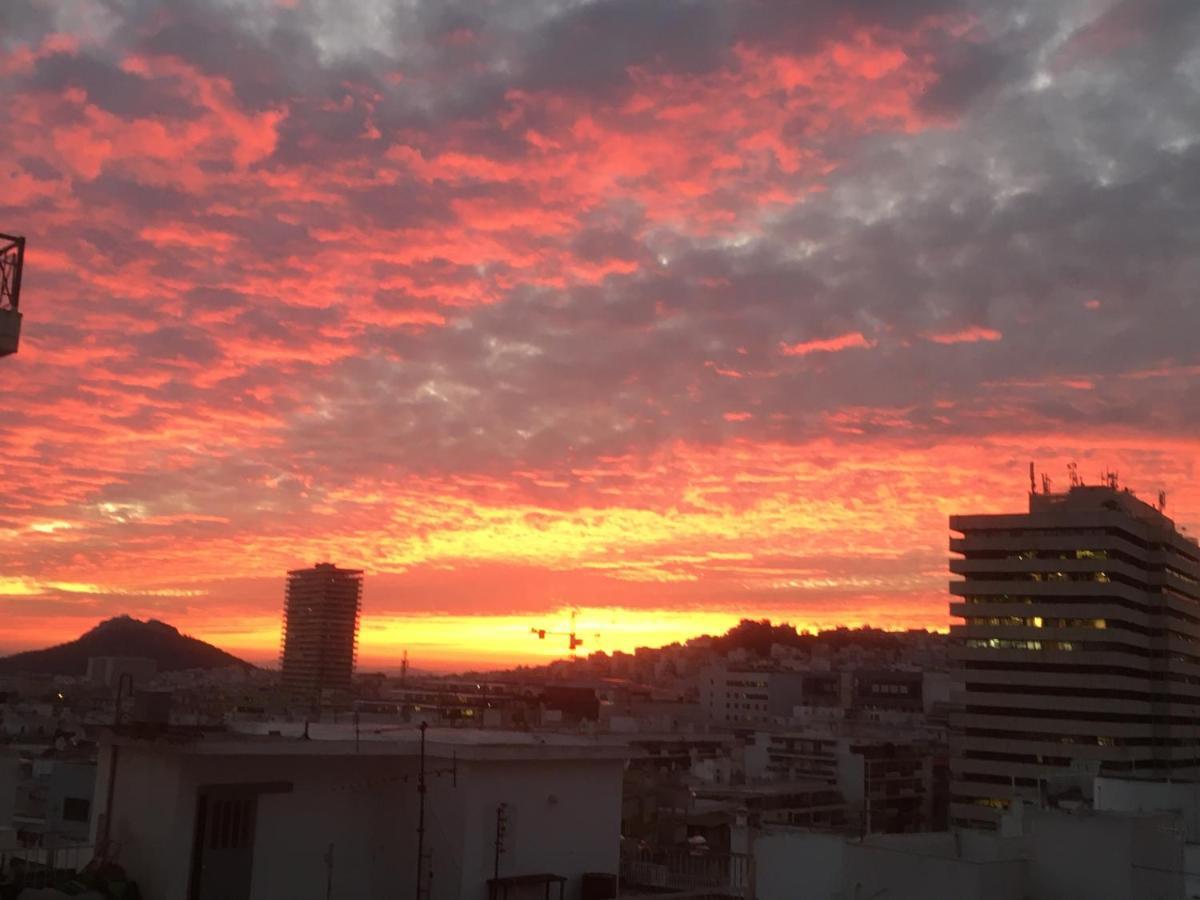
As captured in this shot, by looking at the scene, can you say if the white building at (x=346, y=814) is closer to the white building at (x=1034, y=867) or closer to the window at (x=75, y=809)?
the white building at (x=1034, y=867)

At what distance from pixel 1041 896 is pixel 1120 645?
91.7 m

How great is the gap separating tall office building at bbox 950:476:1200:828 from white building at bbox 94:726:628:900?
85003 mm

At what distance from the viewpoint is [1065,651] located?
103625 mm

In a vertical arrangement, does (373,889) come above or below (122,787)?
below

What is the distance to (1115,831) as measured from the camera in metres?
20.6

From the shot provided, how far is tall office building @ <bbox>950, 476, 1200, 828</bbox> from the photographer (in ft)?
333

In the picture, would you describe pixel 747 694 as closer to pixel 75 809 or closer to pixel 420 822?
pixel 75 809

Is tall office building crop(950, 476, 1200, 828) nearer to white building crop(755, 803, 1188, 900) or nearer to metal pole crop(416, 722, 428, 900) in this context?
white building crop(755, 803, 1188, 900)

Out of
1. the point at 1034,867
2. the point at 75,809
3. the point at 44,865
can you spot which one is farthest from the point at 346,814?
the point at 75,809

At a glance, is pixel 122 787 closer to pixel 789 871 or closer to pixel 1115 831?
pixel 789 871

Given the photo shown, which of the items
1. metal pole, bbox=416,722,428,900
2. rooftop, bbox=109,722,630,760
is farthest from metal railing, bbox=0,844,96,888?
metal pole, bbox=416,722,428,900

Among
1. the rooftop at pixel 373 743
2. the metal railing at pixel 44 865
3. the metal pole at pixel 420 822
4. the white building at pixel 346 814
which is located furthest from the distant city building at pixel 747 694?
the metal railing at pixel 44 865

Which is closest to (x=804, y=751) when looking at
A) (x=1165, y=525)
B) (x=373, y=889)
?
(x=1165, y=525)

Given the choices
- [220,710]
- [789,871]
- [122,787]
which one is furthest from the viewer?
[220,710]
